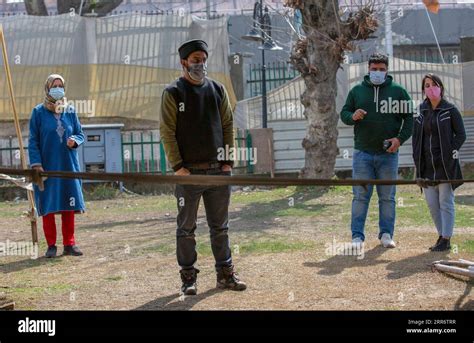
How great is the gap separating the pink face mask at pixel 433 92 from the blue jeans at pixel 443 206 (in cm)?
84

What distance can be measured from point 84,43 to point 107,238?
10.4m

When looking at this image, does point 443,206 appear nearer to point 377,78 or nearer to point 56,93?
point 377,78

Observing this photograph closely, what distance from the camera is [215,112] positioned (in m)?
7.16

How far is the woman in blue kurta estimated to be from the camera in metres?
9.27

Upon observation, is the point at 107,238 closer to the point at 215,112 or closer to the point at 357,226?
the point at 357,226

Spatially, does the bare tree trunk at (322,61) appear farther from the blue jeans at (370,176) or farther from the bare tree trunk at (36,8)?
the bare tree trunk at (36,8)

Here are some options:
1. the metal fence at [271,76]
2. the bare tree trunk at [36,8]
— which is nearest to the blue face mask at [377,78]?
the metal fence at [271,76]

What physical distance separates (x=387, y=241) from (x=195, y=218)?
273 centimetres

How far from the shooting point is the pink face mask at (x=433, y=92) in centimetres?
887

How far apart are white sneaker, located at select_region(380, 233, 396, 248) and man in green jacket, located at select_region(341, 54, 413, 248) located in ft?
0.72

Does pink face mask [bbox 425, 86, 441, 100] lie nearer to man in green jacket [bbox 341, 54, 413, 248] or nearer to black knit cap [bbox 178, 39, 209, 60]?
man in green jacket [bbox 341, 54, 413, 248]
